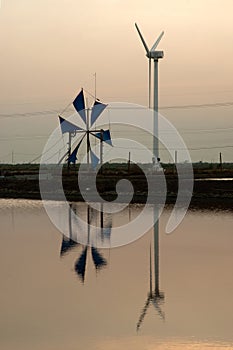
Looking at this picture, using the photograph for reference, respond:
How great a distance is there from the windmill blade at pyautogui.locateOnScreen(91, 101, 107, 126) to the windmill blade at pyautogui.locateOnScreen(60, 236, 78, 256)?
151ft

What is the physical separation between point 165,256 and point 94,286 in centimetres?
404

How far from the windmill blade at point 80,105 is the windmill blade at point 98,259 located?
48.2m

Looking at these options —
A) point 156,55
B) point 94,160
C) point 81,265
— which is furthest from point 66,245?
point 94,160

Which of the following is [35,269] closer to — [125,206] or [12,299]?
[12,299]

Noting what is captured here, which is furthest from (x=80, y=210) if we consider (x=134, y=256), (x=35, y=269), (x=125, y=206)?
(x=35, y=269)

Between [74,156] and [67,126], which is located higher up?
[67,126]

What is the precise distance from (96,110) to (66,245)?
4861 centimetres

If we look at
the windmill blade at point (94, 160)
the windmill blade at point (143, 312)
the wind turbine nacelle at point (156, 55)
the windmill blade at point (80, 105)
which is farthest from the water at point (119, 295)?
the windmill blade at point (80, 105)

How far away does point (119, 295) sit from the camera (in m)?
12.7

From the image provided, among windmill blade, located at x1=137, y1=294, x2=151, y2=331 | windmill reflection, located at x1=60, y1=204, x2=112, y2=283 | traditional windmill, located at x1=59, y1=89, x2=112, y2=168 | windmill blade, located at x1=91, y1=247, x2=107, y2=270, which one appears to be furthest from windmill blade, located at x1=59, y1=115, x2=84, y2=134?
windmill blade, located at x1=137, y1=294, x2=151, y2=331

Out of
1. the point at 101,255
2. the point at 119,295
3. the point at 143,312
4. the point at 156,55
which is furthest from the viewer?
the point at 156,55

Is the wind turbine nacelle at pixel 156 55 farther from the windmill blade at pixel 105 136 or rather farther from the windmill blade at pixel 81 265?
the windmill blade at pixel 81 265

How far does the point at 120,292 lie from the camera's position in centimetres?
1298

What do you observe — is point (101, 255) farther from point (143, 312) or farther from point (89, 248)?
point (143, 312)
